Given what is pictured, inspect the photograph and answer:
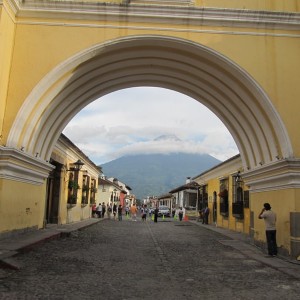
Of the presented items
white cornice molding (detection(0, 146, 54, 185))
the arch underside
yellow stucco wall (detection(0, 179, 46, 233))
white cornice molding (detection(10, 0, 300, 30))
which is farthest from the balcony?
white cornice molding (detection(10, 0, 300, 30))

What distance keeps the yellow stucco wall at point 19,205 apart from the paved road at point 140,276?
0.86m

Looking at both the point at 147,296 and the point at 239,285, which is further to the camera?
the point at 239,285

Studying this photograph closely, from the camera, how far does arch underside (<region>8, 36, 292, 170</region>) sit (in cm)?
916

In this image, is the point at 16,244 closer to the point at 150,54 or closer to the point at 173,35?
the point at 150,54

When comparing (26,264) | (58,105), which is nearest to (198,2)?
(58,105)

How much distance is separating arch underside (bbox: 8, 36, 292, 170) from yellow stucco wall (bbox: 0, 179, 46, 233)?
0.94 metres

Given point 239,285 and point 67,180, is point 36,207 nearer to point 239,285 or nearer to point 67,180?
point 239,285

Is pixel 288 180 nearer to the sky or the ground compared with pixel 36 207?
nearer to the sky

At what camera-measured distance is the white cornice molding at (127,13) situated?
9.21 m

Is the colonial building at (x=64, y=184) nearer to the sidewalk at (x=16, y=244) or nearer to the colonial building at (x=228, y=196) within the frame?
the sidewalk at (x=16, y=244)

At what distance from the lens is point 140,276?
6.41m

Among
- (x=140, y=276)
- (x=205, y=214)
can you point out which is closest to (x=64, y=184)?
(x=205, y=214)

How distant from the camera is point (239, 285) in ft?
19.5

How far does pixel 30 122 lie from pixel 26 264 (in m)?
3.48
